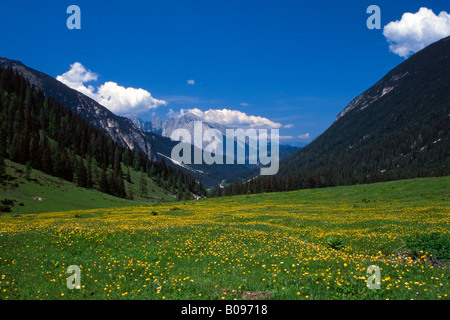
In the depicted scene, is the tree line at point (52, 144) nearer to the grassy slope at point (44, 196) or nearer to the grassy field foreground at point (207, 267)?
the grassy slope at point (44, 196)

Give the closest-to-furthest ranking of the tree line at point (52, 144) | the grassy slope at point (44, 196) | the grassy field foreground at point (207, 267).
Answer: the grassy field foreground at point (207, 267) < the grassy slope at point (44, 196) < the tree line at point (52, 144)

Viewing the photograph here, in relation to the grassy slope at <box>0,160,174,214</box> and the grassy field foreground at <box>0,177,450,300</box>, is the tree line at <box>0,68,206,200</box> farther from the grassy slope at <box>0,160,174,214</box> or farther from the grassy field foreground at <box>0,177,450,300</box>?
the grassy field foreground at <box>0,177,450,300</box>

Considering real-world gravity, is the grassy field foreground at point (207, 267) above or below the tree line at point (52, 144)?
below

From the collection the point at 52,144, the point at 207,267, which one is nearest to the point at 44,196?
the point at 52,144

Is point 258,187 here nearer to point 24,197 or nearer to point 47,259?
point 24,197

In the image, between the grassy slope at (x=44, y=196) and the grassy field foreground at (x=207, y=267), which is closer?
the grassy field foreground at (x=207, y=267)

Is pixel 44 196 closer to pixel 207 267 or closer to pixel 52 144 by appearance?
pixel 52 144

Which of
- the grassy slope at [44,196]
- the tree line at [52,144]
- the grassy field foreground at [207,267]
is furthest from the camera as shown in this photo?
the tree line at [52,144]

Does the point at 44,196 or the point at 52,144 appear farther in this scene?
the point at 52,144

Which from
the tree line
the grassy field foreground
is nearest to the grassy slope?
the tree line

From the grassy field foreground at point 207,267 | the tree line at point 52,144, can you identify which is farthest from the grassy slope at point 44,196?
the grassy field foreground at point 207,267

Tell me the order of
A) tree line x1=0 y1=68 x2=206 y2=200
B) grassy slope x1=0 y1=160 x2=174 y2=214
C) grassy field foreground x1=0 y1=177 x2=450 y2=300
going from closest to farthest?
grassy field foreground x1=0 y1=177 x2=450 y2=300 → grassy slope x1=0 y1=160 x2=174 y2=214 → tree line x1=0 y1=68 x2=206 y2=200

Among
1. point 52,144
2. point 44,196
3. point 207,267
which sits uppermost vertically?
point 52,144
